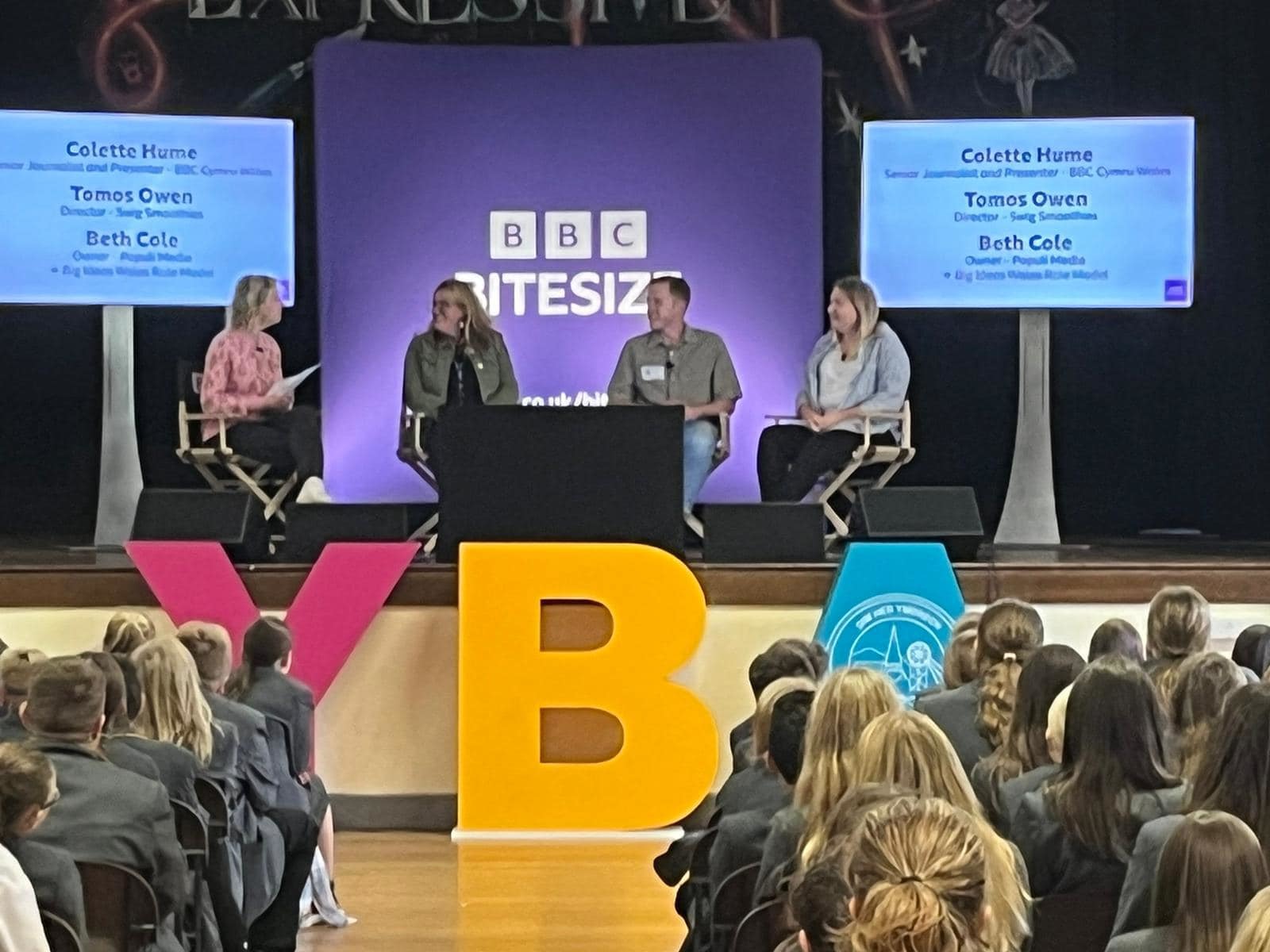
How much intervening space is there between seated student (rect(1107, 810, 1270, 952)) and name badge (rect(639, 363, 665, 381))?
580 cm

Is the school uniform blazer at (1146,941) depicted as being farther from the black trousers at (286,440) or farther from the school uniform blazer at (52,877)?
the black trousers at (286,440)

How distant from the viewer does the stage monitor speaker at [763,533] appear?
6.39 meters

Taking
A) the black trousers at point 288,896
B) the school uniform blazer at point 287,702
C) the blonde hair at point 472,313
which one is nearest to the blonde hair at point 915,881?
the black trousers at point 288,896

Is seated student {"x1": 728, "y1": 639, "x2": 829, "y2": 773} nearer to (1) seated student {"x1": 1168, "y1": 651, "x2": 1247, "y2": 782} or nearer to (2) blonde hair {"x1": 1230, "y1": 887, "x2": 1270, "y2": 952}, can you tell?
(1) seated student {"x1": 1168, "y1": 651, "x2": 1247, "y2": 782}

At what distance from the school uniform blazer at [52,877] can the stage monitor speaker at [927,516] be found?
3.84 meters

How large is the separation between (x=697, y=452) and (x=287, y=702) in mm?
3128

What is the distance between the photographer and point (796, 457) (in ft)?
25.6

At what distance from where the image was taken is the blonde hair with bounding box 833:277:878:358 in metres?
7.72

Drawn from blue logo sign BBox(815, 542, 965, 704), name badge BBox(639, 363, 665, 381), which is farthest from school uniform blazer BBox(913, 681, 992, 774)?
name badge BBox(639, 363, 665, 381)

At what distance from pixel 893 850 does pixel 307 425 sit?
20.2 feet

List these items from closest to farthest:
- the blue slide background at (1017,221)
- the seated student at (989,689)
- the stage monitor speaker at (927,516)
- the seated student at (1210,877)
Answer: the seated student at (1210,877) < the seated student at (989,689) < the stage monitor speaker at (927,516) < the blue slide background at (1017,221)

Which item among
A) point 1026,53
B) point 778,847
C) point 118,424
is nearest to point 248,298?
point 118,424

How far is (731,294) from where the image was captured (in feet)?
29.5

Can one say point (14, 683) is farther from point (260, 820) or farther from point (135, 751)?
point (260, 820)
